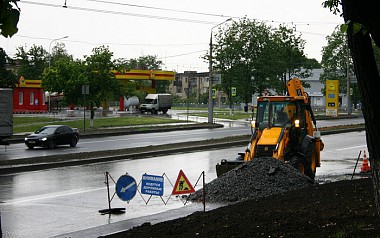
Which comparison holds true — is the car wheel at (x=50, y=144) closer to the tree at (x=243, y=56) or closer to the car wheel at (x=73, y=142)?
the car wheel at (x=73, y=142)

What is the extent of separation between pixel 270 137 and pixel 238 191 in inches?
133

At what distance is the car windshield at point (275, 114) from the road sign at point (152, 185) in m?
4.76

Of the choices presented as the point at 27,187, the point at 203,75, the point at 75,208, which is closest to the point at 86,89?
the point at 27,187

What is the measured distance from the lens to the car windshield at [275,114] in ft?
64.9

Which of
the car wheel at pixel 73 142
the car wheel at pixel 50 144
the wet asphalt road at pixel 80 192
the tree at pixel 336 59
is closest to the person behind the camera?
the wet asphalt road at pixel 80 192

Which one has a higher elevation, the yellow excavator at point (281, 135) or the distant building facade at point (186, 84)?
the distant building facade at point (186, 84)

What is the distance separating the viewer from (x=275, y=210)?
12023 millimetres

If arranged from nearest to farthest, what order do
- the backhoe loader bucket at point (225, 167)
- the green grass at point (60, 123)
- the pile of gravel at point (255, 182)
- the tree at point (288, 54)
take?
1. the pile of gravel at point (255, 182)
2. the backhoe loader bucket at point (225, 167)
3. the green grass at point (60, 123)
4. the tree at point (288, 54)

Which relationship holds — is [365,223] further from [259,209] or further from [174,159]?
[174,159]

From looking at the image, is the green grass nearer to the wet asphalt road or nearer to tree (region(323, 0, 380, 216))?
the wet asphalt road

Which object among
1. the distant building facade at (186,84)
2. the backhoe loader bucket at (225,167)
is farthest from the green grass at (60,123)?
the distant building facade at (186,84)

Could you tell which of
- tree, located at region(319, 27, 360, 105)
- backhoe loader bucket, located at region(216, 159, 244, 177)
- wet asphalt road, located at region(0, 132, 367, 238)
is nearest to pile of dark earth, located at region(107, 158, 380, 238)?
wet asphalt road, located at region(0, 132, 367, 238)

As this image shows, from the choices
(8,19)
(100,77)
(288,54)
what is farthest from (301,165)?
(288,54)

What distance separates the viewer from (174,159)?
28.3m
